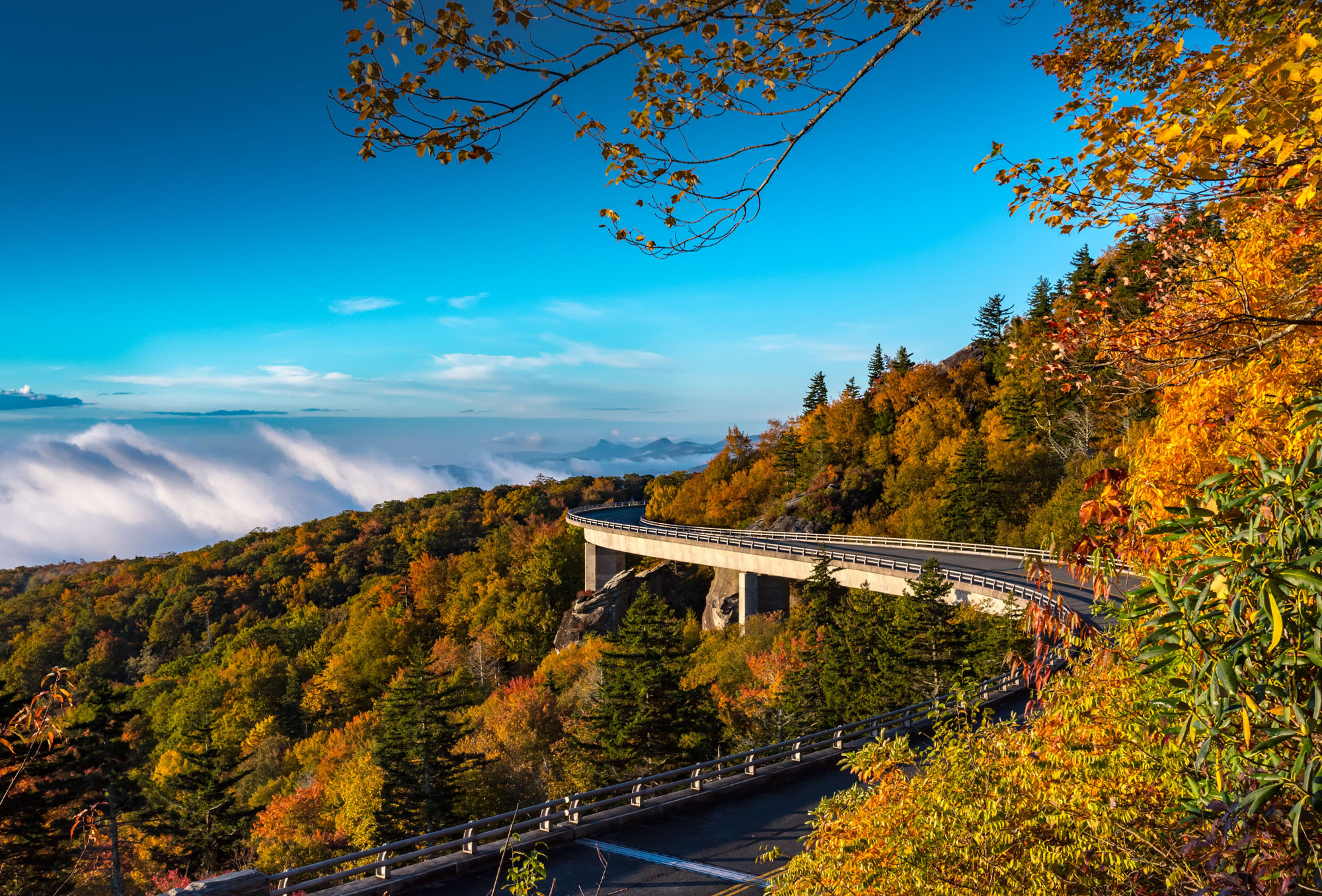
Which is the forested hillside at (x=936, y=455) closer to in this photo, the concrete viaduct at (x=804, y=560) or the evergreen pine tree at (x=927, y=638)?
the concrete viaduct at (x=804, y=560)

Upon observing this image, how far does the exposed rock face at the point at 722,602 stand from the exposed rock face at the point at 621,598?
15.2 feet

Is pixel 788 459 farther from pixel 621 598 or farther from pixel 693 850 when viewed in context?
pixel 693 850

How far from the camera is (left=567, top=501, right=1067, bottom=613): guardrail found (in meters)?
31.3

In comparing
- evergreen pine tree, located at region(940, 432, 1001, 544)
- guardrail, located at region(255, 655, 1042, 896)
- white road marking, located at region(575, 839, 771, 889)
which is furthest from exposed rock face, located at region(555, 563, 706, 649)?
white road marking, located at region(575, 839, 771, 889)

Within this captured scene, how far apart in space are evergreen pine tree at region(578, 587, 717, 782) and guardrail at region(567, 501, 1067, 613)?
12002mm

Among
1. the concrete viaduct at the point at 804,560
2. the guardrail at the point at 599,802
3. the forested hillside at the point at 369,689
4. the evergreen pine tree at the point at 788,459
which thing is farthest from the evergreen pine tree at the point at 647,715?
the evergreen pine tree at the point at 788,459

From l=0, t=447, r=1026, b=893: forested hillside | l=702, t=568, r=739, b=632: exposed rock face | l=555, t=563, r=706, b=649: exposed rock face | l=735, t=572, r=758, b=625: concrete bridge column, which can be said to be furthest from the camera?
l=555, t=563, r=706, b=649: exposed rock face

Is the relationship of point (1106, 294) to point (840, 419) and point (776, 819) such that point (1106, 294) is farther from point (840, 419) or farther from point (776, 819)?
point (840, 419)

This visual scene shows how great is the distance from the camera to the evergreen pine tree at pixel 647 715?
24812 mm

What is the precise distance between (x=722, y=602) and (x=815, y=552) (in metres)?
11.0

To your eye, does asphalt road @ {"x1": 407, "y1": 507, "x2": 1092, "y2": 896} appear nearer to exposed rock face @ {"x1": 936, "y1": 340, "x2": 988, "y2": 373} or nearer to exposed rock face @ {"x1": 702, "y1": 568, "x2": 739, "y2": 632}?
exposed rock face @ {"x1": 702, "y1": 568, "x2": 739, "y2": 632}

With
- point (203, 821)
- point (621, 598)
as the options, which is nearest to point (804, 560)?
point (621, 598)

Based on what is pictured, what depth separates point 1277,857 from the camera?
3270 millimetres

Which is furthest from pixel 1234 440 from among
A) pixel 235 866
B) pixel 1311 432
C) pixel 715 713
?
pixel 235 866
